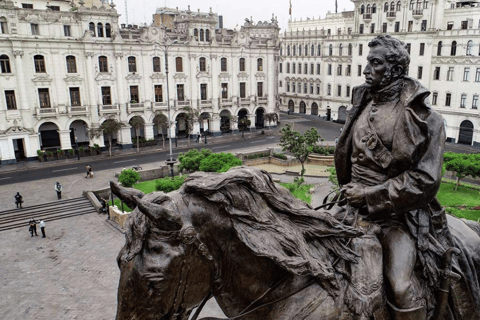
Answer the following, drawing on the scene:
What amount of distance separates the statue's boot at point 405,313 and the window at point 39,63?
45984mm

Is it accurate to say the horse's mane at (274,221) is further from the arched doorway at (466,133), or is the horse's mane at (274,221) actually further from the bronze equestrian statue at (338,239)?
the arched doorway at (466,133)

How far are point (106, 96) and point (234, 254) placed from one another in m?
46.9

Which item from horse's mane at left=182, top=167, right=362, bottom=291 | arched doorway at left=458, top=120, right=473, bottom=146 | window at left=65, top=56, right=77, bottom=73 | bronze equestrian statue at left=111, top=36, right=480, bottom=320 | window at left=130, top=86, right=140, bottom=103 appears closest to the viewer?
bronze equestrian statue at left=111, top=36, right=480, bottom=320

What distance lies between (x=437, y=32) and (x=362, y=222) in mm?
52500

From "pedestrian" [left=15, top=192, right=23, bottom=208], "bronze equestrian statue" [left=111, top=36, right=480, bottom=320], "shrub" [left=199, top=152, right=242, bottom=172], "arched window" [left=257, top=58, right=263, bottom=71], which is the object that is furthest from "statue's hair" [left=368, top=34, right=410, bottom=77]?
"arched window" [left=257, top=58, right=263, bottom=71]

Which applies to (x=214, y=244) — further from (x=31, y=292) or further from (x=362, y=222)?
(x=31, y=292)

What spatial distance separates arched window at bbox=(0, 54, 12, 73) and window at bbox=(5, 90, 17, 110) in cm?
206

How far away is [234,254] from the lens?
14.7 ft

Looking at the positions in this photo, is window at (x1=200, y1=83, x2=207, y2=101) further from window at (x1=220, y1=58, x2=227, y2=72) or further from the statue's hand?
the statue's hand

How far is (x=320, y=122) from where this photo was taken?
66.4 m

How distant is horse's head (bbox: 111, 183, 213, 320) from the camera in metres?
3.90

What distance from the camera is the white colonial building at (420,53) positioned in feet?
159

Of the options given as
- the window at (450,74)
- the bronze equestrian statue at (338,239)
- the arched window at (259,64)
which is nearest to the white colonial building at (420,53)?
the window at (450,74)

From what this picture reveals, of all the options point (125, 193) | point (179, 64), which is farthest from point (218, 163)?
point (179, 64)
